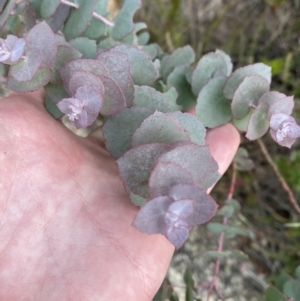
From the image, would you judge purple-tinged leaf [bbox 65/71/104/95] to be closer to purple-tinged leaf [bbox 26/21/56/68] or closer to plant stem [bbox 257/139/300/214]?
purple-tinged leaf [bbox 26/21/56/68]

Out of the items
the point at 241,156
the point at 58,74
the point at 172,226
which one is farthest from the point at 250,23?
the point at 172,226

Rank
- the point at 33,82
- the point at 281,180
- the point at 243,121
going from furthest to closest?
1. the point at 281,180
2. the point at 243,121
3. the point at 33,82

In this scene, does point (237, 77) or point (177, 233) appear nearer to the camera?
point (177, 233)

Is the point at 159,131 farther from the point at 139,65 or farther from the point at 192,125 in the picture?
the point at 139,65

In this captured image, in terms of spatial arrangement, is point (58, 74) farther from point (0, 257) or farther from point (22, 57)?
point (0, 257)

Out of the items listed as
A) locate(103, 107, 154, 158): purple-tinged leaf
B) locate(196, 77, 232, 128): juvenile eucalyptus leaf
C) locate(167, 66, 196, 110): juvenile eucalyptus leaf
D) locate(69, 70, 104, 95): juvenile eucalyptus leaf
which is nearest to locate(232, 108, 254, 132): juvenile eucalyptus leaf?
locate(196, 77, 232, 128): juvenile eucalyptus leaf

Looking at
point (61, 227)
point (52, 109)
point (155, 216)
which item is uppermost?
point (155, 216)

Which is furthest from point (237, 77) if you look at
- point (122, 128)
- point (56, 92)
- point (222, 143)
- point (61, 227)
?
point (61, 227)
